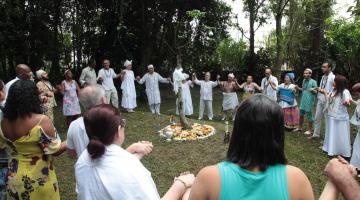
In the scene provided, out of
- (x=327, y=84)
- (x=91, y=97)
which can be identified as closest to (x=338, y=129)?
(x=327, y=84)

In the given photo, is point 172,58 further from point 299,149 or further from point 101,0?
point 299,149

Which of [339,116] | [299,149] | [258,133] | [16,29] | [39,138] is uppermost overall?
[16,29]

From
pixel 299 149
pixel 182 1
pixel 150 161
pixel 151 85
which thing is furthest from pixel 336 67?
pixel 150 161

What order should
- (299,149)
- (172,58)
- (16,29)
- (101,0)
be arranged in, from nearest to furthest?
(299,149)
(16,29)
(101,0)
(172,58)

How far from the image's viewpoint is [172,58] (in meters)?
20.7

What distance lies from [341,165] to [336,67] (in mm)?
18806

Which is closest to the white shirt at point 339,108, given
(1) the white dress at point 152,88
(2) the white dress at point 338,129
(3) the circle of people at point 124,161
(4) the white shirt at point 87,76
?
(2) the white dress at point 338,129

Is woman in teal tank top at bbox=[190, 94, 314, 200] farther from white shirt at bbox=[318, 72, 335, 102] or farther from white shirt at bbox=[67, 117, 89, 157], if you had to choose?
white shirt at bbox=[318, 72, 335, 102]

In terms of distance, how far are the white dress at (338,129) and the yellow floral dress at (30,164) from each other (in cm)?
600

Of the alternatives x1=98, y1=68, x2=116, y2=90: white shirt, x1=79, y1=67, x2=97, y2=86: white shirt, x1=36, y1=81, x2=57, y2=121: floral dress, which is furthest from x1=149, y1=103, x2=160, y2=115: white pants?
x1=36, y1=81, x2=57, y2=121: floral dress

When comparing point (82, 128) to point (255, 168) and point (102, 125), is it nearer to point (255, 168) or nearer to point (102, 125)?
point (102, 125)

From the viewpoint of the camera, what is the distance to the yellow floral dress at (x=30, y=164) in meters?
3.08

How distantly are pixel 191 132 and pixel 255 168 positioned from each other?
6.84m

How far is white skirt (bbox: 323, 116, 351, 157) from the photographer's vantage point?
7.42 meters
